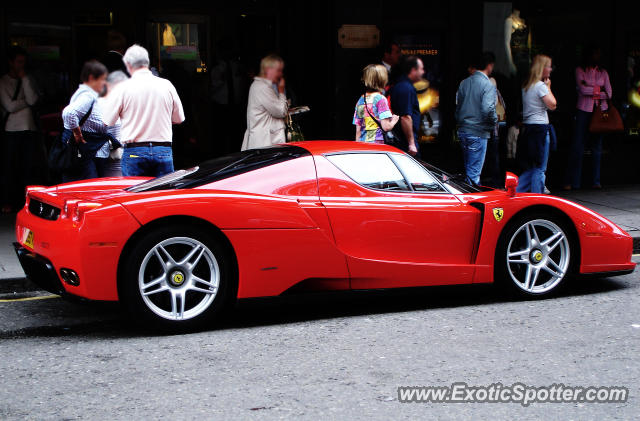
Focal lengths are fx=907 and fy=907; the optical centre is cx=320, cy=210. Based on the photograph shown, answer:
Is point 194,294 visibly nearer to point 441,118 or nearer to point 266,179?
point 266,179

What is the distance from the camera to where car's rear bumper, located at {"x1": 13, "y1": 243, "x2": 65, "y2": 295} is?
5.44 metres

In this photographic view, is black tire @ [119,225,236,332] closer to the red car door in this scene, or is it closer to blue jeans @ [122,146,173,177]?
the red car door

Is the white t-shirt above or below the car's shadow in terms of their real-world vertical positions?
above

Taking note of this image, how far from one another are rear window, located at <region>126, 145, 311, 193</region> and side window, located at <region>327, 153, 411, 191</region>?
26cm

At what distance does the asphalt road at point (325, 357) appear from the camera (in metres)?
4.18

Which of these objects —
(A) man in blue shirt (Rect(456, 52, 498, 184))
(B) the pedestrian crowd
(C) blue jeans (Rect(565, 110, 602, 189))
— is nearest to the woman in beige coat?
(B) the pedestrian crowd

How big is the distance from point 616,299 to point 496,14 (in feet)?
21.7

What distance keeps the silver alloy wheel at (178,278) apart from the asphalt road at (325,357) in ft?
0.63

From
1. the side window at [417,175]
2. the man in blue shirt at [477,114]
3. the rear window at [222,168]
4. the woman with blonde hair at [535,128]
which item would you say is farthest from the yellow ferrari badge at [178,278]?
the woman with blonde hair at [535,128]

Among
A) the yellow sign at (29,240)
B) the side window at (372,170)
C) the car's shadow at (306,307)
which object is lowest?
the car's shadow at (306,307)

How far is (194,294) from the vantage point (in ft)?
18.2

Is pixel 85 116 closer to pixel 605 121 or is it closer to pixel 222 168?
pixel 222 168

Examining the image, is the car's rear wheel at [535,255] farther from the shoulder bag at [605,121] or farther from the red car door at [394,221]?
the shoulder bag at [605,121]

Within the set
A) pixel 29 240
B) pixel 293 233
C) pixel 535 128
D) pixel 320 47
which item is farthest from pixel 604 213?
pixel 29 240
